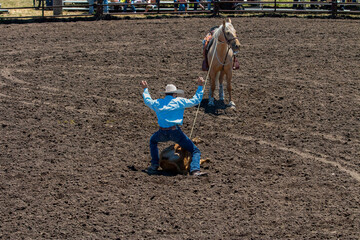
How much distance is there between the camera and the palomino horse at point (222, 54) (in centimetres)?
1230

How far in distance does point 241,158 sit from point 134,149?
2.01 meters

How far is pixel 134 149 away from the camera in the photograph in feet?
35.2

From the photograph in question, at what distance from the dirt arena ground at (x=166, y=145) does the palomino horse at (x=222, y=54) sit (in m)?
0.75

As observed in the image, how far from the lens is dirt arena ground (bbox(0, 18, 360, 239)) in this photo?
7949 millimetres

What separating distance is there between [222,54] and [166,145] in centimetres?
300

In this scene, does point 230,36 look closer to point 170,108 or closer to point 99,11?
point 170,108

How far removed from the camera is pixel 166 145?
11.0m

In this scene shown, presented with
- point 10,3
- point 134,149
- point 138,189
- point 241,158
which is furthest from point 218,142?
point 10,3

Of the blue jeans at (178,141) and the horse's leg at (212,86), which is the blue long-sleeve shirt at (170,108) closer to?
the blue jeans at (178,141)

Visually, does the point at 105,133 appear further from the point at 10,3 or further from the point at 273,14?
the point at 10,3

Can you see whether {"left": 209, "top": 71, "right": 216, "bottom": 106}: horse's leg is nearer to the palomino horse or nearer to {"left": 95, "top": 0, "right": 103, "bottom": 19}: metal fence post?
the palomino horse

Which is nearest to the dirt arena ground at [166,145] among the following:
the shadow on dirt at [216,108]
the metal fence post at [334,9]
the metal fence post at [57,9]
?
the shadow on dirt at [216,108]

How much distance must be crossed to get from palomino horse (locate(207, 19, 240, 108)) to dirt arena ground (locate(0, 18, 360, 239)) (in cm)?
75

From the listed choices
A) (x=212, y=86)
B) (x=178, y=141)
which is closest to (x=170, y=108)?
(x=178, y=141)
